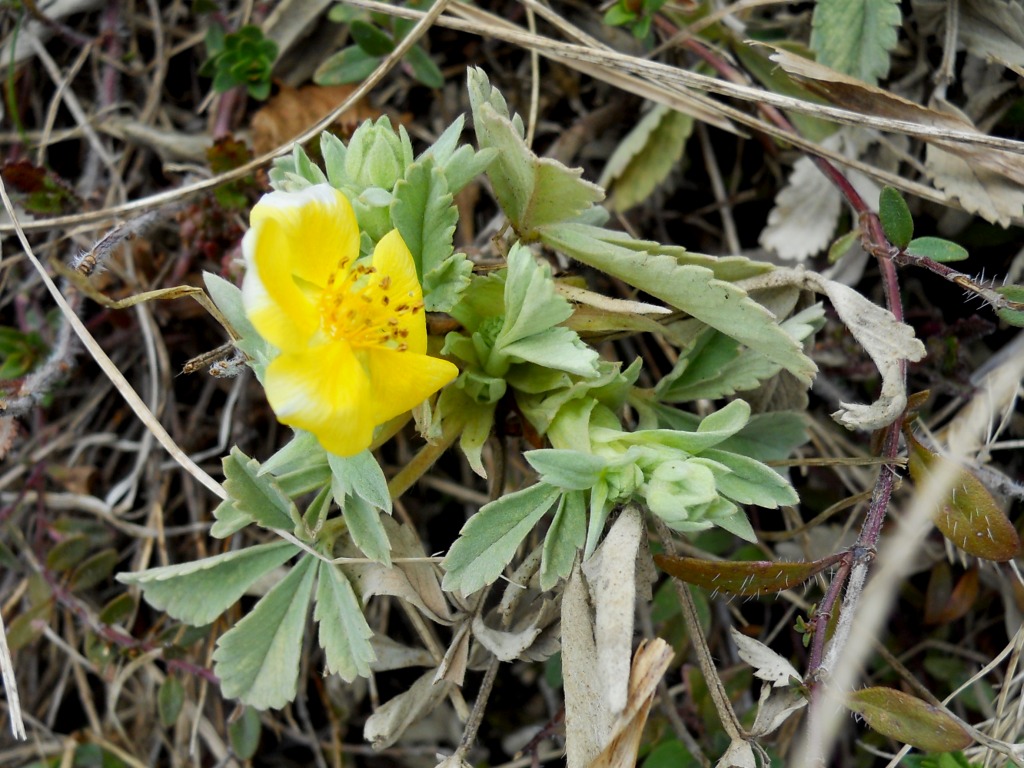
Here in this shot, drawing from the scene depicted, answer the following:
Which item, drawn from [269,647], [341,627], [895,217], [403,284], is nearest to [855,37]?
[895,217]

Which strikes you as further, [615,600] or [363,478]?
[363,478]

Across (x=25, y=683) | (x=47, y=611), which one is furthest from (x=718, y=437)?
(x=25, y=683)

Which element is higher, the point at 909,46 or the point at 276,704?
the point at 909,46

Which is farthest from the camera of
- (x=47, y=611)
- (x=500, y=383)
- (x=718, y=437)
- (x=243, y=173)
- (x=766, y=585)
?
(x=47, y=611)

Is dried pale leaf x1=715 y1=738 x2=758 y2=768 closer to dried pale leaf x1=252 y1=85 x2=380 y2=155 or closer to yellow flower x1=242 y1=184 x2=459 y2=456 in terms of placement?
yellow flower x1=242 y1=184 x2=459 y2=456

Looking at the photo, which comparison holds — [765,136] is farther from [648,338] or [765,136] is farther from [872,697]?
[872,697]

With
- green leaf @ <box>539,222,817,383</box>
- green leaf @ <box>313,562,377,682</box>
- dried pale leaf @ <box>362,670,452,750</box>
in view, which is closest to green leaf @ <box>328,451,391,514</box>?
green leaf @ <box>313,562,377,682</box>

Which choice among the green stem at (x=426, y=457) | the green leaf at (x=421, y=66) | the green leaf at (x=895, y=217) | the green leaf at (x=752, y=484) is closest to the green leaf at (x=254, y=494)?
the green stem at (x=426, y=457)

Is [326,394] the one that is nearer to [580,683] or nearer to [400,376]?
[400,376]
